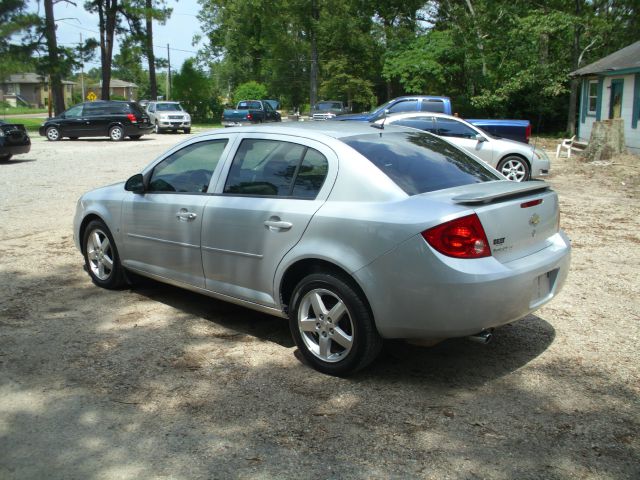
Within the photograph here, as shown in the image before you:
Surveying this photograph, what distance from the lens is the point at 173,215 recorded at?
5211mm

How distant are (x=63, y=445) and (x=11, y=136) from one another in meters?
17.2

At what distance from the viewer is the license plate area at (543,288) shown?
408cm

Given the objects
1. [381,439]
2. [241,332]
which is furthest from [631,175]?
[381,439]

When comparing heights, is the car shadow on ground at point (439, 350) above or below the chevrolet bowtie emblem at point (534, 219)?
below

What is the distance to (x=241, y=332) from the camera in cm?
514

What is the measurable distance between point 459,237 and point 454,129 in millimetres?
10387

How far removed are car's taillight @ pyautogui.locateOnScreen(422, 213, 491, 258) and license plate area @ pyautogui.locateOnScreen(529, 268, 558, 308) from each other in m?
0.51

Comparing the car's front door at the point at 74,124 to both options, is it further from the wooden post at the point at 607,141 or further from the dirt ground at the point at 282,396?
the dirt ground at the point at 282,396

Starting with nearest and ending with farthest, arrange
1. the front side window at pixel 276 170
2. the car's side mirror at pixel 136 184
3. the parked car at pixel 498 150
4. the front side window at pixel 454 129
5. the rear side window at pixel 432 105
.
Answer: the front side window at pixel 276 170 → the car's side mirror at pixel 136 184 → the parked car at pixel 498 150 → the front side window at pixel 454 129 → the rear side window at pixel 432 105

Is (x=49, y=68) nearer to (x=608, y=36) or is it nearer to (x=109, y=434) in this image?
(x=608, y=36)

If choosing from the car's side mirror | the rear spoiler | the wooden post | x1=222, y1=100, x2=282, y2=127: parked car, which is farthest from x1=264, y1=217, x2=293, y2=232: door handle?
x1=222, y1=100, x2=282, y2=127: parked car

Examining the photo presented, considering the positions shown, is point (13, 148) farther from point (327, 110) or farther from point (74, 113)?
point (327, 110)

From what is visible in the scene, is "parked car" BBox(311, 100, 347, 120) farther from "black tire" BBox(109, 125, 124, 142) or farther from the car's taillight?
the car's taillight

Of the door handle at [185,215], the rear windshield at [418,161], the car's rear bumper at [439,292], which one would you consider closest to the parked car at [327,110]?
the door handle at [185,215]
